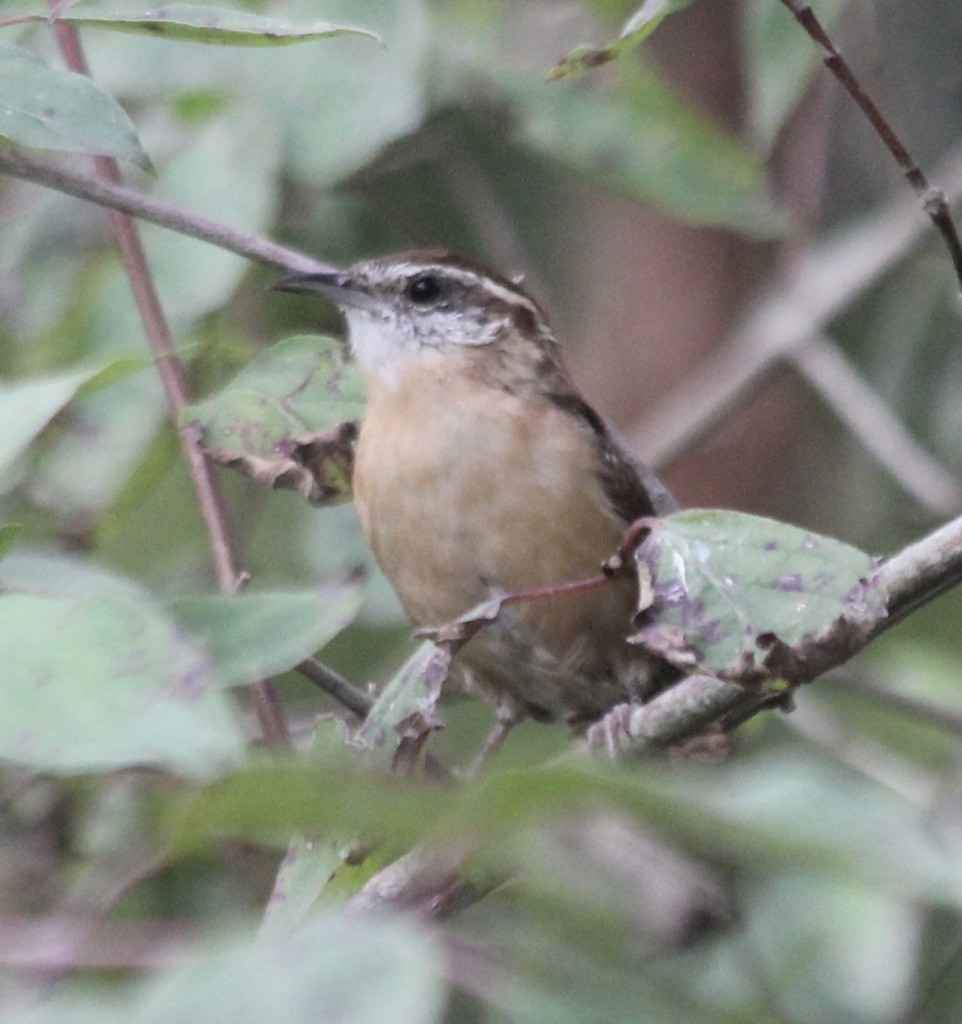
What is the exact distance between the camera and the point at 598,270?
6.91m

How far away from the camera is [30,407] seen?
2324mm

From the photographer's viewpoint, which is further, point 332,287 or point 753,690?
point 332,287

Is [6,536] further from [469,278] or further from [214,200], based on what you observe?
[469,278]

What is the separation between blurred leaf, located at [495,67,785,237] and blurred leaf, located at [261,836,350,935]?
259 cm

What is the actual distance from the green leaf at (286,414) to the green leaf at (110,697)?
1.48 metres

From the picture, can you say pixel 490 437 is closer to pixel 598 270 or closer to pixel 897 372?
pixel 897 372

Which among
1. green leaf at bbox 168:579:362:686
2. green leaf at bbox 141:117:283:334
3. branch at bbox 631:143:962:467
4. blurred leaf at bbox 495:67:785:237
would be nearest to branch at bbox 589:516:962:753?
green leaf at bbox 168:579:362:686

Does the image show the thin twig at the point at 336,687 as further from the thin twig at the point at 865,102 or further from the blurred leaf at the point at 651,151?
the blurred leaf at the point at 651,151

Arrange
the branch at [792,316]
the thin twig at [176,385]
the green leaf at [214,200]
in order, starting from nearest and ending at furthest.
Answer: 1. the thin twig at [176,385]
2. the green leaf at [214,200]
3. the branch at [792,316]

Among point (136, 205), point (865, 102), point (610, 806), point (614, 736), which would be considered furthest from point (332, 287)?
point (610, 806)

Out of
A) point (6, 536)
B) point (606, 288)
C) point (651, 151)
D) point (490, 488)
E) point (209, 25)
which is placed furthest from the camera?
point (606, 288)

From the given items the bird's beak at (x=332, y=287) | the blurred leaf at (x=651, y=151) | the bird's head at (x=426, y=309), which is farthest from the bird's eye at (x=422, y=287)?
the blurred leaf at (x=651, y=151)

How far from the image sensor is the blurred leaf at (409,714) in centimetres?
243

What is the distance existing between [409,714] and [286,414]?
846 mm
